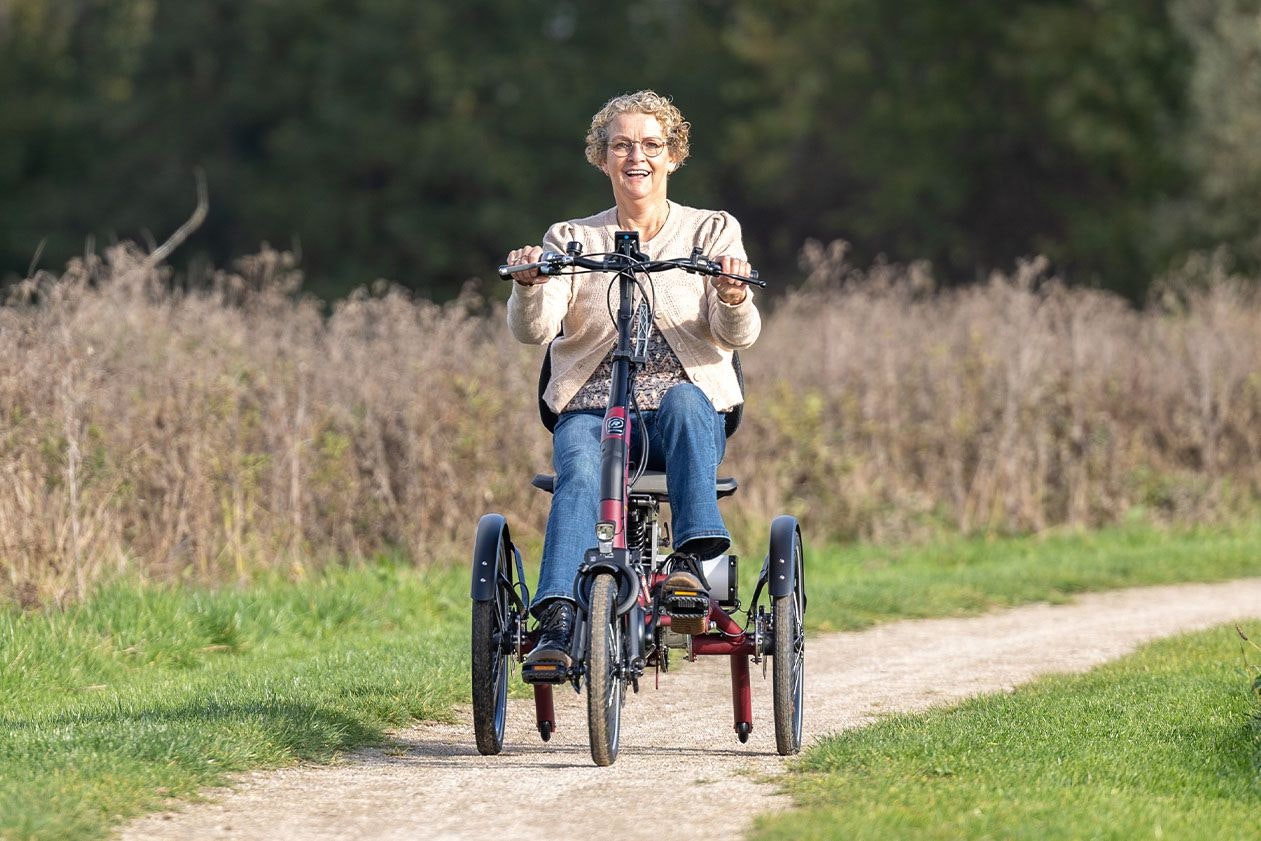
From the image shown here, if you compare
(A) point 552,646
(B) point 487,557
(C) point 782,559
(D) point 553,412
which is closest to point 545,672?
(A) point 552,646

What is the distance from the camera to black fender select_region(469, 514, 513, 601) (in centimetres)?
579

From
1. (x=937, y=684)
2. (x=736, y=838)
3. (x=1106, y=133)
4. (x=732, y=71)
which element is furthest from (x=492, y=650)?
(x=732, y=71)

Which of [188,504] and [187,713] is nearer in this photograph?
[187,713]

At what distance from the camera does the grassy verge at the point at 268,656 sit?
5.54 meters

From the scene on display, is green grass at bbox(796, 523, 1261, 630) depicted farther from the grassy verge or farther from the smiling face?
the smiling face

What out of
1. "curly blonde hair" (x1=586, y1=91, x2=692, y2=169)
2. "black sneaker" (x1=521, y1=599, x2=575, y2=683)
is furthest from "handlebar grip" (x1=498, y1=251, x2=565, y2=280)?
"black sneaker" (x1=521, y1=599, x2=575, y2=683)

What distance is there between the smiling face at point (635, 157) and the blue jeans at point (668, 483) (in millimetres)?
722

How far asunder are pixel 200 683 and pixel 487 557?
84.4 inches

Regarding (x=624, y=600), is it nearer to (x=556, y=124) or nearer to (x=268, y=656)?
(x=268, y=656)

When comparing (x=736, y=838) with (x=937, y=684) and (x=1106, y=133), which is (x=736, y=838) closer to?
(x=937, y=684)

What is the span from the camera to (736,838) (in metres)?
4.93

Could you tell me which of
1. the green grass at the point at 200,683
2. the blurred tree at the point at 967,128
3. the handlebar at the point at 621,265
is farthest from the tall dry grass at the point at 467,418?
the blurred tree at the point at 967,128

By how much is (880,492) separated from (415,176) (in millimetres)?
26803

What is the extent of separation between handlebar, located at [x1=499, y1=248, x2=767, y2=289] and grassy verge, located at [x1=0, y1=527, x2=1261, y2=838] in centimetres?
175
